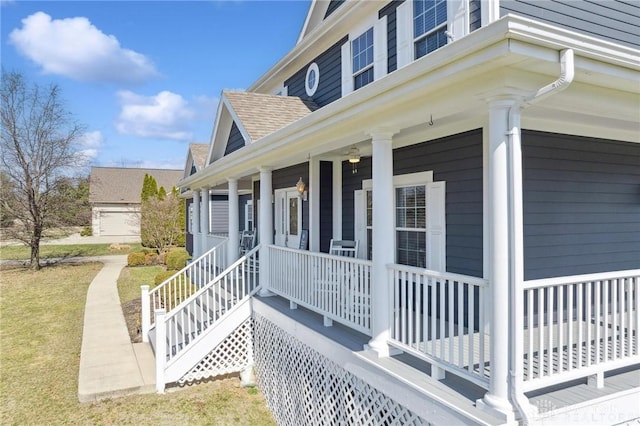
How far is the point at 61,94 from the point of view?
18516mm

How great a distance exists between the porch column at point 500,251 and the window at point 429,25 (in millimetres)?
3484

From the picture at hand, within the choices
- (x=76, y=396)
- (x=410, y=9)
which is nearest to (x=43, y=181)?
(x=76, y=396)

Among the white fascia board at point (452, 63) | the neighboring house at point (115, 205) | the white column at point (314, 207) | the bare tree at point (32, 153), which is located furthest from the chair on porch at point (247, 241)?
the neighboring house at point (115, 205)

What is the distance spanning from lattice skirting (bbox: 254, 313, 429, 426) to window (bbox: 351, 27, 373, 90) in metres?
4.97

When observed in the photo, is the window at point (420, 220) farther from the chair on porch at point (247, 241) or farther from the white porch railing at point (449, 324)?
the chair on porch at point (247, 241)

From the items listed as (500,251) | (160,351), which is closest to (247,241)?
(160,351)

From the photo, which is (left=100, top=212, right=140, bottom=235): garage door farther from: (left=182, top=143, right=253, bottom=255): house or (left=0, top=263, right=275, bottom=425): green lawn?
(left=0, top=263, right=275, bottom=425): green lawn

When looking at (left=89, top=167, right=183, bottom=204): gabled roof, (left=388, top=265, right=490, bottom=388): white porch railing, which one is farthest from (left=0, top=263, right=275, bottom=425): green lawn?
(left=89, top=167, right=183, bottom=204): gabled roof

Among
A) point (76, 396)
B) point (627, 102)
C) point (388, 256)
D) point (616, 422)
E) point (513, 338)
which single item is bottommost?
point (76, 396)

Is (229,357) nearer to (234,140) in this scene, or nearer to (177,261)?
(234,140)

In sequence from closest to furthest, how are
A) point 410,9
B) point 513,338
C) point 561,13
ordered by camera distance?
point 513,338, point 561,13, point 410,9

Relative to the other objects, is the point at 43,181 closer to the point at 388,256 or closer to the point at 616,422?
the point at 388,256

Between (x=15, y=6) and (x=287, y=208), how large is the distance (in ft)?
35.0

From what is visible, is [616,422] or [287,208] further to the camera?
[287,208]
